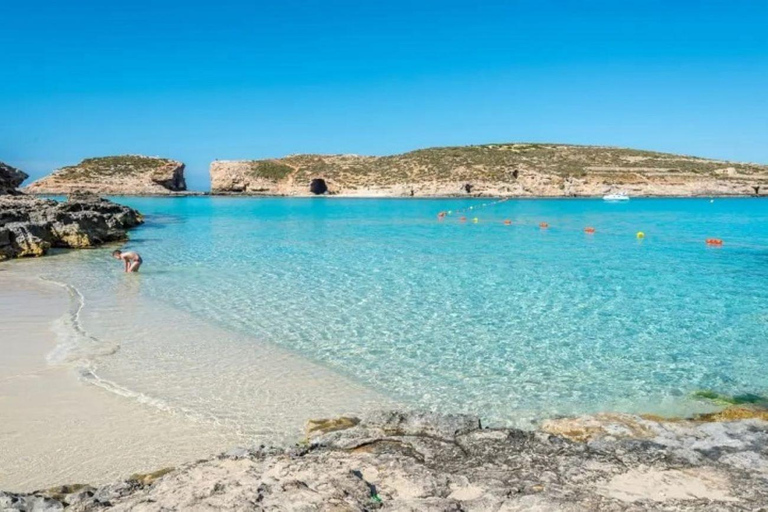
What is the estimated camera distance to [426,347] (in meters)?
9.31

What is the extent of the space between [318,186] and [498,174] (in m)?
33.9

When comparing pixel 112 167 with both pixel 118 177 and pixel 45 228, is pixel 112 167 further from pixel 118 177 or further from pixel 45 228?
pixel 45 228

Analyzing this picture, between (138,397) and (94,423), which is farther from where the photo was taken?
(138,397)

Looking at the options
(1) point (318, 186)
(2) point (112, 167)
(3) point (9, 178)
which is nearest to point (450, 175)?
(1) point (318, 186)

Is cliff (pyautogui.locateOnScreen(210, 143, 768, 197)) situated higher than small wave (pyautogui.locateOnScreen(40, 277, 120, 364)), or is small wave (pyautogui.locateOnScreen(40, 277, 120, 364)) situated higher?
cliff (pyautogui.locateOnScreen(210, 143, 768, 197))

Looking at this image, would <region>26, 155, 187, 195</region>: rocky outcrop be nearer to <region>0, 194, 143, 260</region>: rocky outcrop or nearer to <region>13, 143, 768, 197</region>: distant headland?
<region>13, 143, 768, 197</region>: distant headland

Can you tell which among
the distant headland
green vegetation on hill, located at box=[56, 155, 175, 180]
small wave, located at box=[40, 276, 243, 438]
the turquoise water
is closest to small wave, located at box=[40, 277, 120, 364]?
small wave, located at box=[40, 276, 243, 438]

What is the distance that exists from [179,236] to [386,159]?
3452 inches

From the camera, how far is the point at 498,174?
9494 centimetres

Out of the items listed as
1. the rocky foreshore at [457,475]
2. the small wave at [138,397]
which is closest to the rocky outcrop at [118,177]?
the small wave at [138,397]

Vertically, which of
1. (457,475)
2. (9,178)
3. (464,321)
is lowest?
(464,321)

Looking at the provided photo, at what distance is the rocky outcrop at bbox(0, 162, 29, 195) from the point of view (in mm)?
34094

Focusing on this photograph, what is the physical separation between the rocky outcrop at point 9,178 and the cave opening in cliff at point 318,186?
7017 cm

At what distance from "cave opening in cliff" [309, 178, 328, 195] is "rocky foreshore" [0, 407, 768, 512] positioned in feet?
336
